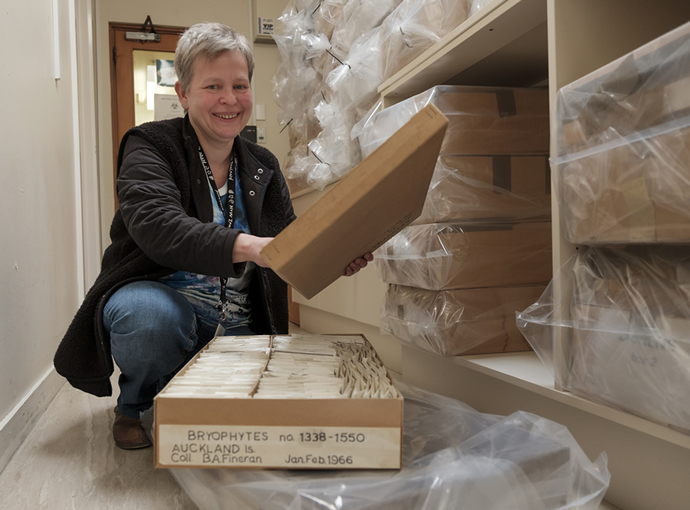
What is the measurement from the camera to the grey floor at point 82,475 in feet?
2.79

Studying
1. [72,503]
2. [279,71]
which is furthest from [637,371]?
[279,71]

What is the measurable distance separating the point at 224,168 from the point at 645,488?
107 cm

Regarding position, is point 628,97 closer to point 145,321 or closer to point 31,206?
point 145,321

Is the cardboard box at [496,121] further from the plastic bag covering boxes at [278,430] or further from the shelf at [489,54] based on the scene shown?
the plastic bag covering boxes at [278,430]

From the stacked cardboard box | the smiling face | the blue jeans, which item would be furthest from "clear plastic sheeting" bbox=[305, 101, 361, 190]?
the stacked cardboard box

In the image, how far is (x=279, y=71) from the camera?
100 inches

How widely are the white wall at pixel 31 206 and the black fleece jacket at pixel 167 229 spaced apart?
13 centimetres

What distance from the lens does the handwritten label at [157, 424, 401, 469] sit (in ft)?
2.17

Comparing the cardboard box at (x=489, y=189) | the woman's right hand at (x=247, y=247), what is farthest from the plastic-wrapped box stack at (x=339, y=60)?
the woman's right hand at (x=247, y=247)

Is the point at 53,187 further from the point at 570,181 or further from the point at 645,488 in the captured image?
the point at 645,488

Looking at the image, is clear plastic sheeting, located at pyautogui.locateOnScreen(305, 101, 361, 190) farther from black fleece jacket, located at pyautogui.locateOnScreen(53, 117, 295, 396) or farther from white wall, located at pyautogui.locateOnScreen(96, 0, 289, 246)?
white wall, located at pyautogui.locateOnScreen(96, 0, 289, 246)

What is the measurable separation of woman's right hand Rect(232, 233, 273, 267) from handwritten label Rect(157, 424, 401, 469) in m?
0.31

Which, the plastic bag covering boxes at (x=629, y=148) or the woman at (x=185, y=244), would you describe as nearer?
the plastic bag covering boxes at (x=629, y=148)

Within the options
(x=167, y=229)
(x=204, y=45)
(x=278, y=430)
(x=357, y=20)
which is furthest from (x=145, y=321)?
(x=357, y=20)
